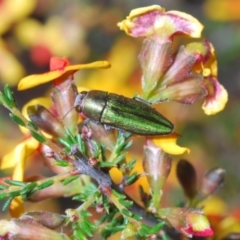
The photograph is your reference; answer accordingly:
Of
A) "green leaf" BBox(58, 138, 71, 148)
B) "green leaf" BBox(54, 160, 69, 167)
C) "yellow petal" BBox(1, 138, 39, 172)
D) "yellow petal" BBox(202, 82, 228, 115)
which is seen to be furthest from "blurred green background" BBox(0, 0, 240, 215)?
"green leaf" BBox(54, 160, 69, 167)

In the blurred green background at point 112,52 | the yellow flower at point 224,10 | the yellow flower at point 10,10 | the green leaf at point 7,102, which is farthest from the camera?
the yellow flower at point 224,10

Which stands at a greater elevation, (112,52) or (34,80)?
(34,80)

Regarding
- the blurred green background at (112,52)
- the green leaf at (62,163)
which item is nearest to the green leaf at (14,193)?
the green leaf at (62,163)

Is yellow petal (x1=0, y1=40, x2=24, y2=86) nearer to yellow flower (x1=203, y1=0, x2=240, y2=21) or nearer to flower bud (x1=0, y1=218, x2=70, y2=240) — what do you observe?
yellow flower (x1=203, y1=0, x2=240, y2=21)

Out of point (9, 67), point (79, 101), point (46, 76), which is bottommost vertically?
point (9, 67)

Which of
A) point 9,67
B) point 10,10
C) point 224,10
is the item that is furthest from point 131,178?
point 224,10

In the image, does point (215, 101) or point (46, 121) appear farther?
point (215, 101)

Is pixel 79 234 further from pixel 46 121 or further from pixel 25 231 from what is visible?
pixel 46 121

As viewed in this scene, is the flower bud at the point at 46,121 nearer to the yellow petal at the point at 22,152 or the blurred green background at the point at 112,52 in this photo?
the yellow petal at the point at 22,152
